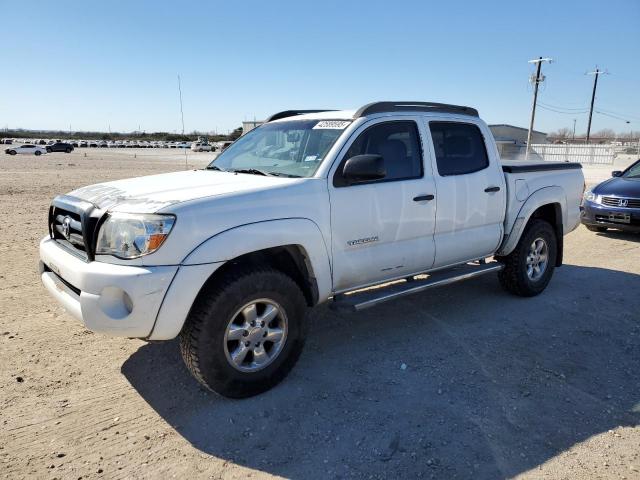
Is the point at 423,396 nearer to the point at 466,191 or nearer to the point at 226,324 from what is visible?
the point at 226,324

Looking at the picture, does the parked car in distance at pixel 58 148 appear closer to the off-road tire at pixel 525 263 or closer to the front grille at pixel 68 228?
the front grille at pixel 68 228

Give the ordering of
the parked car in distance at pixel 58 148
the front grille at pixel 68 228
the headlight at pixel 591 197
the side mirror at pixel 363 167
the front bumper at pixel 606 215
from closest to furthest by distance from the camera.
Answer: the front grille at pixel 68 228, the side mirror at pixel 363 167, the front bumper at pixel 606 215, the headlight at pixel 591 197, the parked car in distance at pixel 58 148

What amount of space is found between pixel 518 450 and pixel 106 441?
8.14 ft

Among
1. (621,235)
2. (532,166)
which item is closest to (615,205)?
(621,235)

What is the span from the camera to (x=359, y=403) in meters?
3.40

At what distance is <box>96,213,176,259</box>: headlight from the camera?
2963mm

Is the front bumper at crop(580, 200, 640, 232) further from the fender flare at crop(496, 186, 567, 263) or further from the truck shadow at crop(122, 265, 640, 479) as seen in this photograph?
the truck shadow at crop(122, 265, 640, 479)


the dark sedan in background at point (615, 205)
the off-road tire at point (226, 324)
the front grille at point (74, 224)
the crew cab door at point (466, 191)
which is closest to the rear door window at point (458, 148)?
the crew cab door at point (466, 191)

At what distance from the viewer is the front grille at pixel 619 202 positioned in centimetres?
864

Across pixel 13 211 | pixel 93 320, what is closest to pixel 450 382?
pixel 93 320

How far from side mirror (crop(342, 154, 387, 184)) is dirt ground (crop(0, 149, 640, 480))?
1528 mm

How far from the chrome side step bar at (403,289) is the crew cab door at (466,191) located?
0.47 feet

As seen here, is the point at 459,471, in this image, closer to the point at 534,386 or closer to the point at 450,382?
the point at 450,382

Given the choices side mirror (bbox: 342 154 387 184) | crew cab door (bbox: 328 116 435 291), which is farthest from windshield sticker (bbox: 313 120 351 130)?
side mirror (bbox: 342 154 387 184)
